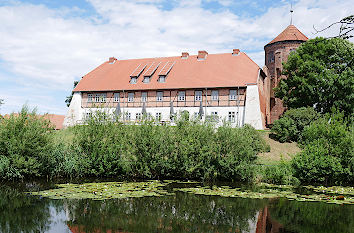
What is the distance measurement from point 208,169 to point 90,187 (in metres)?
5.70

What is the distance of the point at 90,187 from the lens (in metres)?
14.1

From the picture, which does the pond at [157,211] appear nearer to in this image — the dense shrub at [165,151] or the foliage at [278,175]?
the dense shrub at [165,151]

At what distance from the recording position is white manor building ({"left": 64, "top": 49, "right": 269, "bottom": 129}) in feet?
112

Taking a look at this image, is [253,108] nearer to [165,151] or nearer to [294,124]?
[294,124]

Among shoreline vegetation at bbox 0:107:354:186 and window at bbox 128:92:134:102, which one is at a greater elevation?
window at bbox 128:92:134:102

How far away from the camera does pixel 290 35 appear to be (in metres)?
40.9

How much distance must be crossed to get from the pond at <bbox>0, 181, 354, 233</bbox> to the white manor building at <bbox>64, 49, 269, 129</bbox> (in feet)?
63.9

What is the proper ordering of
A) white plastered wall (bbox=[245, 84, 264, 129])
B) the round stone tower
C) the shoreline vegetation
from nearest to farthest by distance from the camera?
the shoreline vegetation < white plastered wall (bbox=[245, 84, 264, 129]) < the round stone tower

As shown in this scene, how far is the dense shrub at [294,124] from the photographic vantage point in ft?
91.5

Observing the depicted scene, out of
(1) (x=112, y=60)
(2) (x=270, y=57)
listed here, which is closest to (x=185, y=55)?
(1) (x=112, y=60)

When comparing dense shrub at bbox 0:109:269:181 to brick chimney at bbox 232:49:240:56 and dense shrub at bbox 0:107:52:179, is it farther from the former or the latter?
brick chimney at bbox 232:49:240:56

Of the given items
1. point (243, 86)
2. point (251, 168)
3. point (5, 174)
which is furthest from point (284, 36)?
point (5, 174)

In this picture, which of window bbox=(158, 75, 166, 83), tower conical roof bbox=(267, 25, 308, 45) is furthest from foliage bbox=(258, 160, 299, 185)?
tower conical roof bbox=(267, 25, 308, 45)

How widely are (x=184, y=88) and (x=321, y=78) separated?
43.2 feet
